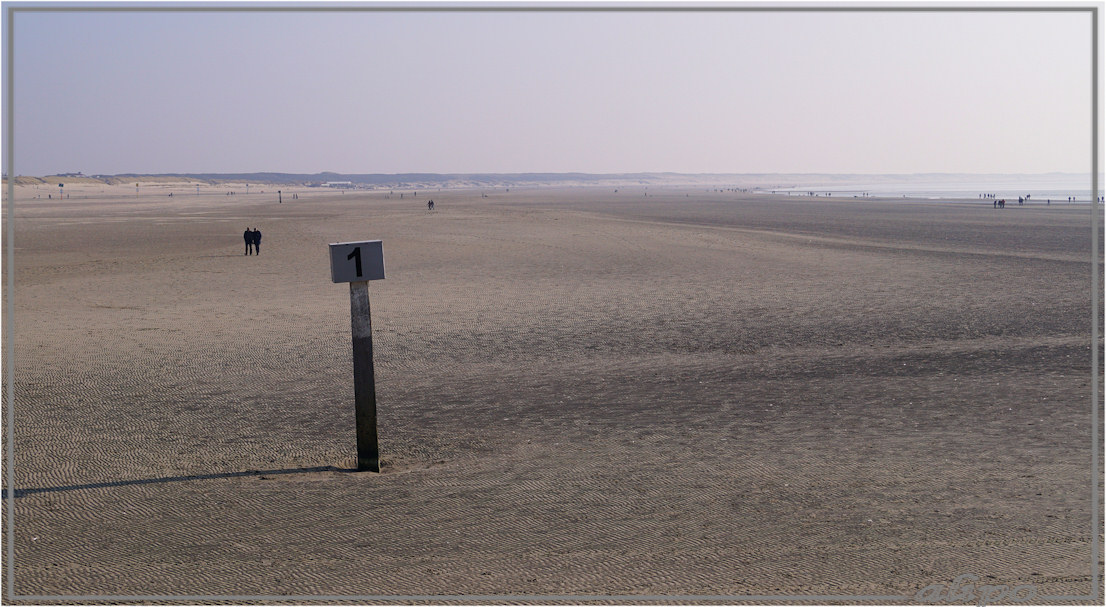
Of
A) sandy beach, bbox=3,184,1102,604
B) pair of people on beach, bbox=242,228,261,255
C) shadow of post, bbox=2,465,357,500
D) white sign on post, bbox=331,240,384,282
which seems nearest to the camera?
sandy beach, bbox=3,184,1102,604

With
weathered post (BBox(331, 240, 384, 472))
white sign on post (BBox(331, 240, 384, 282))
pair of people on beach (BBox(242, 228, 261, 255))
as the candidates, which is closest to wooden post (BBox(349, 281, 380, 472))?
weathered post (BBox(331, 240, 384, 472))

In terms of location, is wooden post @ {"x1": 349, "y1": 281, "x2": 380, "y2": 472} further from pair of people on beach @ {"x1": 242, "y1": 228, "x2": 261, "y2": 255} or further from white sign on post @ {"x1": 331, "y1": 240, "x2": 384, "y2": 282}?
pair of people on beach @ {"x1": 242, "y1": 228, "x2": 261, "y2": 255}

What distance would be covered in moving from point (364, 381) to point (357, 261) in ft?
3.60

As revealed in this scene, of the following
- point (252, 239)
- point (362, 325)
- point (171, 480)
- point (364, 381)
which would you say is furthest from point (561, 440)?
point (252, 239)

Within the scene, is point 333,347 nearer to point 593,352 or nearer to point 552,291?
point 593,352

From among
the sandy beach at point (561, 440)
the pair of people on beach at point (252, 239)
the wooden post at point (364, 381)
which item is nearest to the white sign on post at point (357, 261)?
the wooden post at point (364, 381)

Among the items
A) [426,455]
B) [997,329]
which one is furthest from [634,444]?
[997,329]

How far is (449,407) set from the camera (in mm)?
10477

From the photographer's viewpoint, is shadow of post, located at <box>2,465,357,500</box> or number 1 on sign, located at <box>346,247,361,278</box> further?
number 1 on sign, located at <box>346,247,361,278</box>

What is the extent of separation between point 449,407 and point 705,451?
11.2 ft

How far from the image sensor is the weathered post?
24.5 ft

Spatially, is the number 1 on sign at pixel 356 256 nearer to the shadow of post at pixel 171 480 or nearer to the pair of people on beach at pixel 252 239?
the shadow of post at pixel 171 480

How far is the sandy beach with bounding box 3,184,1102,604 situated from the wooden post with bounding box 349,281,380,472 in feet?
0.74

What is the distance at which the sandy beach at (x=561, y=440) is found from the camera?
18.5ft
